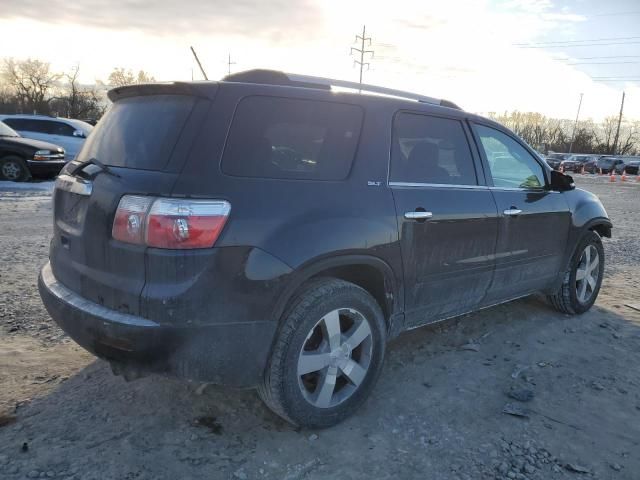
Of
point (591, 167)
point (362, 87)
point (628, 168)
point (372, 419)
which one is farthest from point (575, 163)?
point (372, 419)

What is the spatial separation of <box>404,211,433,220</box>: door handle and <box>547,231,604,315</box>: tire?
2.26 metres

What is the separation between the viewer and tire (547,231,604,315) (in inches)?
189

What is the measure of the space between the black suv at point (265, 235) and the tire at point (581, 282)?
175cm

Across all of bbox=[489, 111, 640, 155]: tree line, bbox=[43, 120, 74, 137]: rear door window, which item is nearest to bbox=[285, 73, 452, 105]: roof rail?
bbox=[43, 120, 74, 137]: rear door window

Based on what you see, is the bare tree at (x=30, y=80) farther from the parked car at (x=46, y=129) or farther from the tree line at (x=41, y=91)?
the parked car at (x=46, y=129)

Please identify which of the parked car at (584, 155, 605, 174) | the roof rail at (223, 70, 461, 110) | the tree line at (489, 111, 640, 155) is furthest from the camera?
the tree line at (489, 111, 640, 155)

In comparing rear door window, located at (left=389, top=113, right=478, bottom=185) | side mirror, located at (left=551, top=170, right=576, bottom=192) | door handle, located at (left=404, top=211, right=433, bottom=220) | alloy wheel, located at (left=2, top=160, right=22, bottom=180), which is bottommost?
alloy wheel, located at (left=2, top=160, right=22, bottom=180)

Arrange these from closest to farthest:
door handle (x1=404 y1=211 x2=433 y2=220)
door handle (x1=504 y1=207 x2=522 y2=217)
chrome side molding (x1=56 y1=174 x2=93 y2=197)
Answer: chrome side molding (x1=56 y1=174 x2=93 y2=197) < door handle (x1=404 y1=211 x2=433 y2=220) < door handle (x1=504 y1=207 x2=522 y2=217)

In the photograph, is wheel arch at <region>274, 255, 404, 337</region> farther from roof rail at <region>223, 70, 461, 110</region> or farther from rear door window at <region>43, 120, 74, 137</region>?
rear door window at <region>43, 120, 74, 137</region>

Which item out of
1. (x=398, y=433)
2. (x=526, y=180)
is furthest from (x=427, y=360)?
(x=526, y=180)

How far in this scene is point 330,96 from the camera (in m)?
2.89

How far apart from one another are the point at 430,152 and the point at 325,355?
5.12 ft

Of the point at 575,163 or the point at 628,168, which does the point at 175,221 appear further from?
the point at 575,163

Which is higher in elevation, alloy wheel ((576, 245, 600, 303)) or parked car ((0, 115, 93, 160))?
parked car ((0, 115, 93, 160))
